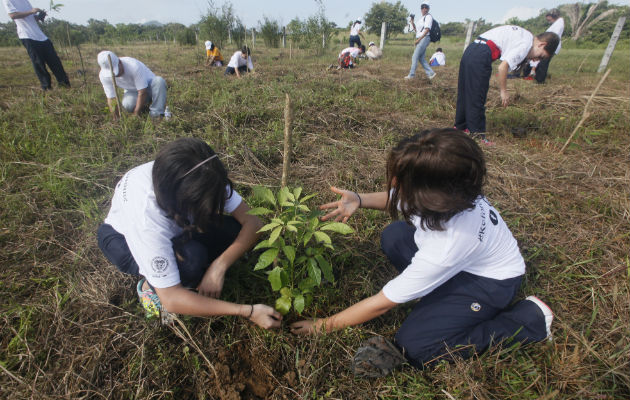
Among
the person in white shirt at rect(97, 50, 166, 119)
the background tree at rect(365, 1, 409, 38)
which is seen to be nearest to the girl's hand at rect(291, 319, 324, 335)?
the person in white shirt at rect(97, 50, 166, 119)

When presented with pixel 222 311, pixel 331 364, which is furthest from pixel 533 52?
pixel 222 311

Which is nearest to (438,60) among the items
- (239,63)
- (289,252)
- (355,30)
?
(355,30)

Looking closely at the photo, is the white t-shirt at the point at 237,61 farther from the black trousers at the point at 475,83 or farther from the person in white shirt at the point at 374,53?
the person in white shirt at the point at 374,53

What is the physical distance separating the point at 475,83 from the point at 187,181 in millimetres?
3523

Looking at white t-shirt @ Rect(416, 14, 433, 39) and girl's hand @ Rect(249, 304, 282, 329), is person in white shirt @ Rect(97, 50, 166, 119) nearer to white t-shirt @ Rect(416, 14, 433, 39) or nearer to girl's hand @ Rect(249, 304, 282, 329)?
girl's hand @ Rect(249, 304, 282, 329)

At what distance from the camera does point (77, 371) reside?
1342 millimetres

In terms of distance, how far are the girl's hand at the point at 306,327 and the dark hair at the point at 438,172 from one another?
76cm

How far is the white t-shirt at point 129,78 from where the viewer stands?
3756 millimetres

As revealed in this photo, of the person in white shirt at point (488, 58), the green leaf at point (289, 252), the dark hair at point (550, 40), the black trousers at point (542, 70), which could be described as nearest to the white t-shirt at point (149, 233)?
the green leaf at point (289, 252)

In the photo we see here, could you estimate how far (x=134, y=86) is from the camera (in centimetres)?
406

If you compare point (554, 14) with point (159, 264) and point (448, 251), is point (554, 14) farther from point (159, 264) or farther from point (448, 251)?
point (159, 264)

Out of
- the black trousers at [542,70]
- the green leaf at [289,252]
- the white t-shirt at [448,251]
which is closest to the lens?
the white t-shirt at [448,251]

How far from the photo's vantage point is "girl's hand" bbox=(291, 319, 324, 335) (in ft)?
4.94

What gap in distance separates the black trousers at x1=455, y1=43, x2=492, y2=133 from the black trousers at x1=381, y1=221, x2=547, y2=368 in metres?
2.67
